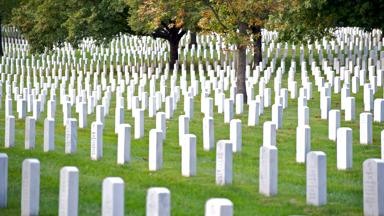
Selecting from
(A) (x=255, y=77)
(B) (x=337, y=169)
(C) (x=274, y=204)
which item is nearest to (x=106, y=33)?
(A) (x=255, y=77)

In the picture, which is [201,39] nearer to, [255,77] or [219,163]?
[255,77]

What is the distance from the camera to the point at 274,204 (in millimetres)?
11680

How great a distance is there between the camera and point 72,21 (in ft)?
124

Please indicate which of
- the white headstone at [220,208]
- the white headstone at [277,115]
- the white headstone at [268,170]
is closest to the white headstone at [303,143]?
the white headstone at [268,170]

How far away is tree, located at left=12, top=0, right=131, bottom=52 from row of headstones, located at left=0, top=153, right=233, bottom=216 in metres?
26.4

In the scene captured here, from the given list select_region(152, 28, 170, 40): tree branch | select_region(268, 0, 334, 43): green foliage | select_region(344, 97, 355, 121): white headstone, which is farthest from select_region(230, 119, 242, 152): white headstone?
select_region(152, 28, 170, 40): tree branch

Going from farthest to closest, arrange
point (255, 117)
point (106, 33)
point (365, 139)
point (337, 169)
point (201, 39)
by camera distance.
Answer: point (201, 39) → point (106, 33) → point (255, 117) → point (365, 139) → point (337, 169)

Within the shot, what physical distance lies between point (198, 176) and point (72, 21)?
24861 millimetres

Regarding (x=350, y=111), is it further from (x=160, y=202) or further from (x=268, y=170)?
(x=160, y=202)

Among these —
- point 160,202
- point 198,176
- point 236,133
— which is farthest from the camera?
point 236,133

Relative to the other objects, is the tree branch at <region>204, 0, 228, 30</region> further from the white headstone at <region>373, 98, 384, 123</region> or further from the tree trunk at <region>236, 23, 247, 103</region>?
the white headstone at <region>373, 98, 384, 123</region>

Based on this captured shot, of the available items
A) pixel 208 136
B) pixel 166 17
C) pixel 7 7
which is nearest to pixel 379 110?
pixel 208 136

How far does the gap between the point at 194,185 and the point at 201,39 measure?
42.3 metres

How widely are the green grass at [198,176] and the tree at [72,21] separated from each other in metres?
18.2
